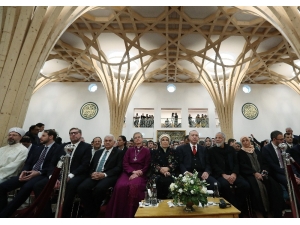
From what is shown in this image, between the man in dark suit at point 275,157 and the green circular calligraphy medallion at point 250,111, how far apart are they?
47.8 feet

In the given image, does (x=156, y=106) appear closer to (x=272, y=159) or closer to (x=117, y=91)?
(x=117, y=91)

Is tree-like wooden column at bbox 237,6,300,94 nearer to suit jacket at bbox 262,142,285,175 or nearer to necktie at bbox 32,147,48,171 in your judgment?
suit jacket at bbox 262,142,285,175

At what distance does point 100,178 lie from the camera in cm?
412

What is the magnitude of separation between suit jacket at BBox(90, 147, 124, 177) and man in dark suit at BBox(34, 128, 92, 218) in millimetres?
232

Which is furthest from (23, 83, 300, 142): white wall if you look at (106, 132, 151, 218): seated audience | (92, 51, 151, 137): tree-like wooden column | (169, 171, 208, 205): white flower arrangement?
(169, 171, 208, 205): white flower arrangement

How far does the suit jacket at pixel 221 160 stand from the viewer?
4.48m

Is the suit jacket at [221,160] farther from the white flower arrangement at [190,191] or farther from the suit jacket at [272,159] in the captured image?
the white flower arrangement at [190,191]

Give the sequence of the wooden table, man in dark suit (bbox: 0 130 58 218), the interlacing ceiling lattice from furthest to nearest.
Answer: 1. the interlacing ceiling lattice
2. man in dark suit (bbox: 0 130 58 218)
3. the wooden table

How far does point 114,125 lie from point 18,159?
11.5 metres

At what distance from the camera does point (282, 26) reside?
588cm

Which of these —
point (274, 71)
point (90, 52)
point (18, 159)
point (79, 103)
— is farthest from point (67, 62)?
point (274, 71)

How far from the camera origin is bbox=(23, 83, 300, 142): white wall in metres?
17.4

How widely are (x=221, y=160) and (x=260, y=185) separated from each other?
0.93 m

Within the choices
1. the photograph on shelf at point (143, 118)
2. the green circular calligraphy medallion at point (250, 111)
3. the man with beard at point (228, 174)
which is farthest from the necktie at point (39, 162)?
the green circular calligraphy medallion at point (250, 111)
